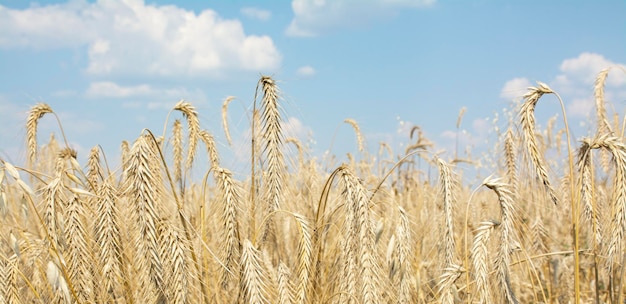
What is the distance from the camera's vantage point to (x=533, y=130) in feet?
8.23

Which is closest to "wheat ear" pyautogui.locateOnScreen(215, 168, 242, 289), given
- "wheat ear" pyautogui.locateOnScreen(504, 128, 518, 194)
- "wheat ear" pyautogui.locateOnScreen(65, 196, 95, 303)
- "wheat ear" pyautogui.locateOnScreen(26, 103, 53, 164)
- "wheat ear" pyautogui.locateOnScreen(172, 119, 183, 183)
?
"wheat ear" pyautogui.locateOnScreen(65, 196, 95, 303)

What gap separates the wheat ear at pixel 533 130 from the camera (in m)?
2.46

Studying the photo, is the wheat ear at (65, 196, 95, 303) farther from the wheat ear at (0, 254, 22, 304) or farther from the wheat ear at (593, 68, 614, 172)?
the wheat ear at (593, 68, 614, 172)

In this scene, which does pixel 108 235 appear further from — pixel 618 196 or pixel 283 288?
pixel 618 196

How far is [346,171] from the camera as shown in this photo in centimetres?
257

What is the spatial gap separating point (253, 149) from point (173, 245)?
734 millimetres

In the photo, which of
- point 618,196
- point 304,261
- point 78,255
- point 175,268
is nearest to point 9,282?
point 78,255

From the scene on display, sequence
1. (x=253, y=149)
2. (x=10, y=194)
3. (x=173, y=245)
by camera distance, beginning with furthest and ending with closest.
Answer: (x=10, y=194), (x=253, y=149), (x=173, y=245)

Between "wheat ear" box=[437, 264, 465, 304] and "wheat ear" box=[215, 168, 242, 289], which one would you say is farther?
"wheat ear" box=[215, 168, 242, 289]

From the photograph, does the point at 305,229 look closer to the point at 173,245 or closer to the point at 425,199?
the point at 173,245

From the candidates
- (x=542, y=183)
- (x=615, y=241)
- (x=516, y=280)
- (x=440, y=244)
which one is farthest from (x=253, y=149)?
(x=516, y=280)

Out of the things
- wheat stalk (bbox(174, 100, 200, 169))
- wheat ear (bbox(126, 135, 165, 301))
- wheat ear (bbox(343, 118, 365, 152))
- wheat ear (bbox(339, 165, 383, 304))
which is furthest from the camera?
wheat ear (bbox(343, 118, 365, 152))

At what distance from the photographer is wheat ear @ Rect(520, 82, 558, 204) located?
8.07 feet

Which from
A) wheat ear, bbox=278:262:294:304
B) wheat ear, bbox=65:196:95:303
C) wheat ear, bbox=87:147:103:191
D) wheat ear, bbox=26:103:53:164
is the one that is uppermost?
wheat ear, bbox=26:103:53:164
